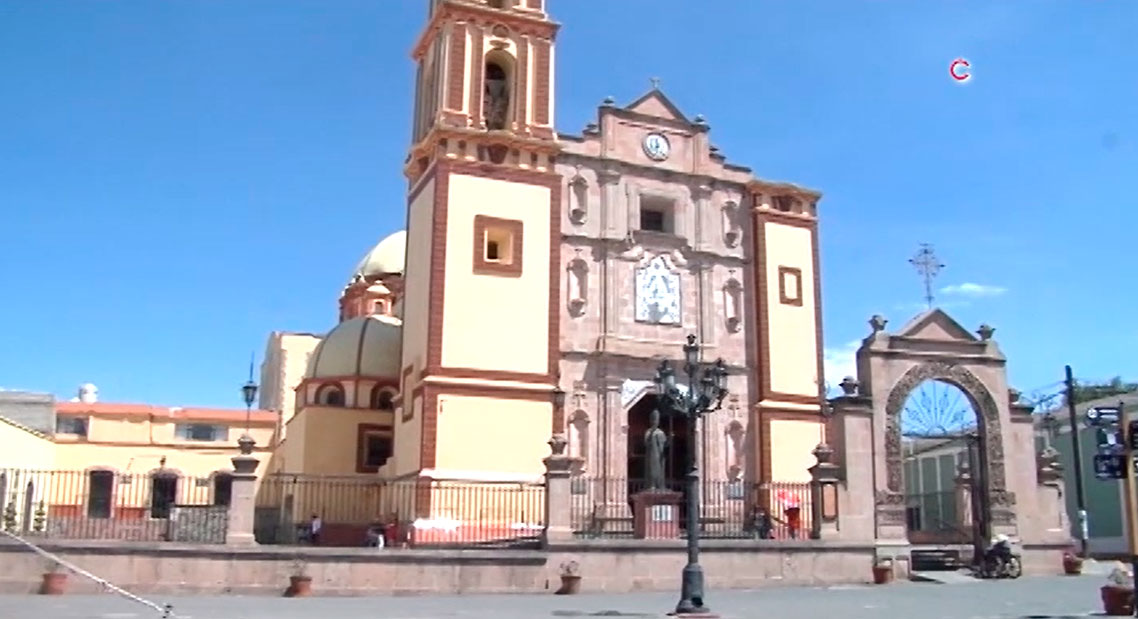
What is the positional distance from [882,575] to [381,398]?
1905 cm

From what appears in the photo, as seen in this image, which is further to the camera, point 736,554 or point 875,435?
point 875,435

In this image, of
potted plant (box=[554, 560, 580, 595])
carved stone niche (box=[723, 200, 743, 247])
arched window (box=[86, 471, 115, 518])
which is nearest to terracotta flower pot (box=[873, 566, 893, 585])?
potted plant (box=[554, 560, 580, 595])

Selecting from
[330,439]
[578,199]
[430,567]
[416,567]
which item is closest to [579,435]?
[578,199]

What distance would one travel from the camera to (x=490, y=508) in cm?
3075

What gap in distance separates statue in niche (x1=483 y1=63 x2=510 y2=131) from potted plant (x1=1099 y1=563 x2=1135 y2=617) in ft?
75.9

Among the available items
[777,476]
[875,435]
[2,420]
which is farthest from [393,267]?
[875,435]

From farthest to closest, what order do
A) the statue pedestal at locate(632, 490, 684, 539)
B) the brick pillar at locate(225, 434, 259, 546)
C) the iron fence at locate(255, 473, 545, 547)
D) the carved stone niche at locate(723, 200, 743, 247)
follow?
the carved stone niche at locate(723, 200, 743, 247) < the iron fence at locate(255, 473, 545, 547) < the statue pedestal at locate(632, 490, 684, 539) < the brick pillar at locate(225, 434, 259, 546)

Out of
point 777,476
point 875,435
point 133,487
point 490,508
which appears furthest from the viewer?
point 133,487

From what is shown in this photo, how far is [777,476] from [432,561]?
52.4 feet

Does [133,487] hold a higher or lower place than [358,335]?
lower

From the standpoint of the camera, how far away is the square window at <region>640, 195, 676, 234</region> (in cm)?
3712

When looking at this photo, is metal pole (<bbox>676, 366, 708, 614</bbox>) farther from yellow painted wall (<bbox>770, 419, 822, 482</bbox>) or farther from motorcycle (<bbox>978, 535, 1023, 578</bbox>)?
yellow painted wall (<bbox>770, 419, 822, 482</bbox>)

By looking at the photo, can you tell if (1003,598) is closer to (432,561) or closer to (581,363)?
(432,561)

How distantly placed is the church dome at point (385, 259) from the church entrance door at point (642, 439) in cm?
1951
